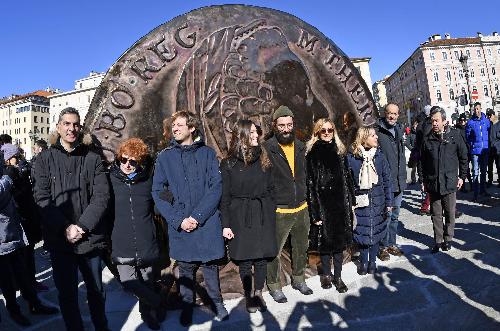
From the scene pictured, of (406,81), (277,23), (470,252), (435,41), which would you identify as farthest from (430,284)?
(406,81)

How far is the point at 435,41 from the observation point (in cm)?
7125

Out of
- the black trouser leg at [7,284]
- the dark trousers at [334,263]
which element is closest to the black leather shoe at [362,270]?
the dark trousers at [334,263]

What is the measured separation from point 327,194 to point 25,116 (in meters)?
92.3

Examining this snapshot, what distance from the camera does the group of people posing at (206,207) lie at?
2877mm

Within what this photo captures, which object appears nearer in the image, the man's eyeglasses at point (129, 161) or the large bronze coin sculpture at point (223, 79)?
the man's eyeglasses at point (129, 161)

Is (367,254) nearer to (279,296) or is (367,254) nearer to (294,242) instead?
(294,242)

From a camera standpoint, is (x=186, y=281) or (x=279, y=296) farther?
(x=279, y=296)

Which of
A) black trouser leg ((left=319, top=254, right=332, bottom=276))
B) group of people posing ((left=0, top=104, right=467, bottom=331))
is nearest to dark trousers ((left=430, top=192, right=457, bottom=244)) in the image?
group of people posing ((left=0, top=104, right=467, bottom=331))

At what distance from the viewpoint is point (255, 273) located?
3.44m

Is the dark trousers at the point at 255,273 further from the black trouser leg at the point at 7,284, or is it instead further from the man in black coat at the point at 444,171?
the man in black coat at the point at 444,171

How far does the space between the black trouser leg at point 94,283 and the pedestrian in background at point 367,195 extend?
7.83ft

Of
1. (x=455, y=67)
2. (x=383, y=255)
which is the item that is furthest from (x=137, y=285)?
(x=455, y=67)

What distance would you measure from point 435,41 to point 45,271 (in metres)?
77.7

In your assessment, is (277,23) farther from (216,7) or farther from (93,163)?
(93,163)
